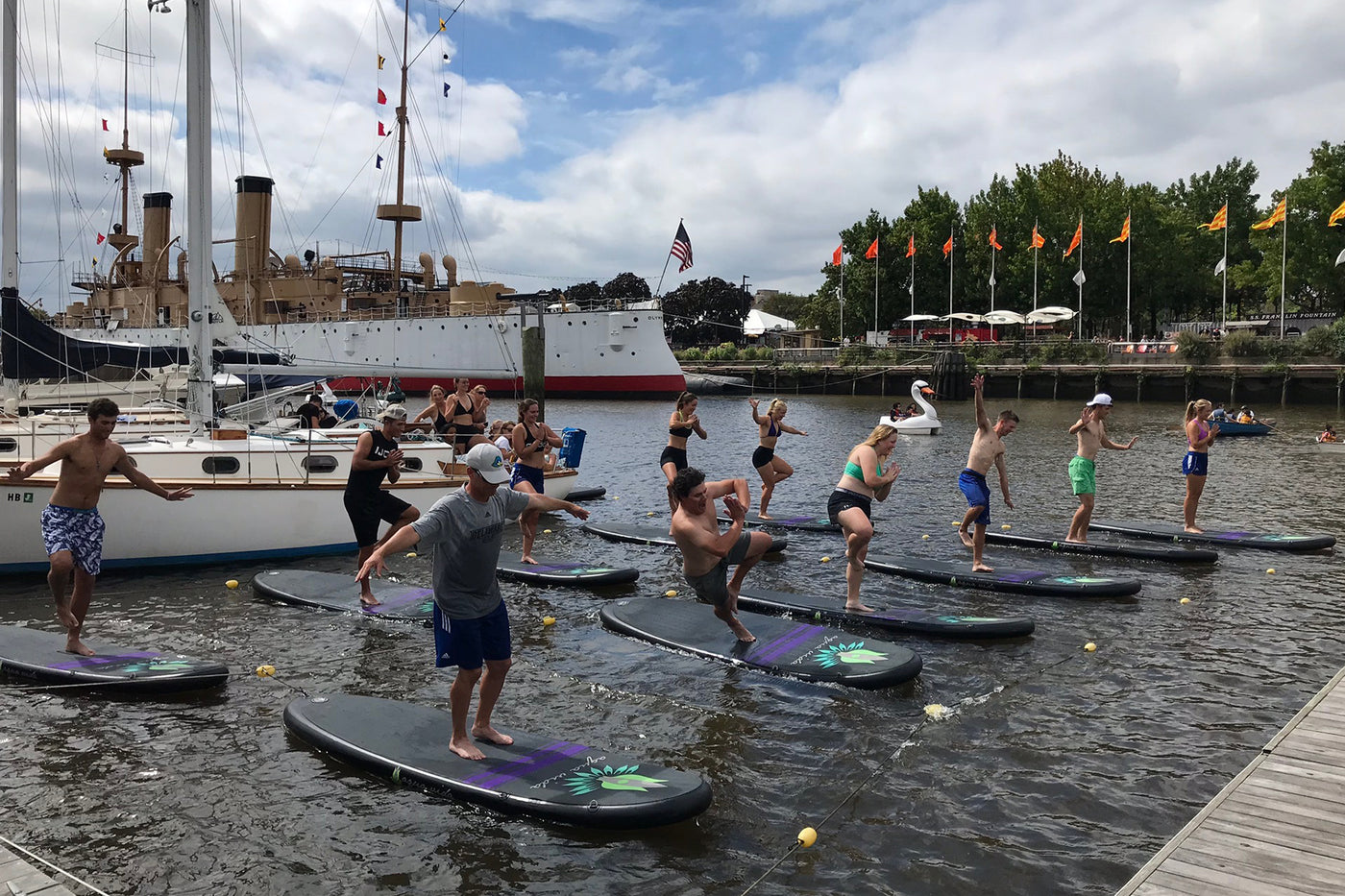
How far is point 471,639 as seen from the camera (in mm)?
6316

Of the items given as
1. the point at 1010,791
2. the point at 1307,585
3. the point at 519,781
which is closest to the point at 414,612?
the point at 519,781

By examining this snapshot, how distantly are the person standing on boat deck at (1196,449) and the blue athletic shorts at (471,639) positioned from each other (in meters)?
11.8

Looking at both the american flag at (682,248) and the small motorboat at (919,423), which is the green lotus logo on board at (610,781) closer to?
the small motorboat at (919,423)

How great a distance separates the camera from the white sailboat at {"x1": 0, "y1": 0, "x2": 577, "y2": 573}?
509 inches

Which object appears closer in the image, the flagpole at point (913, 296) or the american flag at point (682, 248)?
the american flag at point (682, 248)

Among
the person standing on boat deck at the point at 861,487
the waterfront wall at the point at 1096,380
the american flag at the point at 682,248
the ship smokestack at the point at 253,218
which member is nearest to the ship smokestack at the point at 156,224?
the ship smokestack at the point at 253,218

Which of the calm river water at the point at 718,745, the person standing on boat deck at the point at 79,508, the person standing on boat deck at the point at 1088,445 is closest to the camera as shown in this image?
the calm river water at the point at 718,745

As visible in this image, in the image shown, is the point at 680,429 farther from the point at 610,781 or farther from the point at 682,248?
the point at 682,248

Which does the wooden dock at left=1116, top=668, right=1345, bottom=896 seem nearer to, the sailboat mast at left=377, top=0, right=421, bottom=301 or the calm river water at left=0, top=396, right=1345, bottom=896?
the calm river water at left=0, top=396, right=1345, bottom=896

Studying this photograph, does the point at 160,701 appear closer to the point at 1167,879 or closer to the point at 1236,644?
the point at 1167,879

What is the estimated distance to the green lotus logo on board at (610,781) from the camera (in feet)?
20.0

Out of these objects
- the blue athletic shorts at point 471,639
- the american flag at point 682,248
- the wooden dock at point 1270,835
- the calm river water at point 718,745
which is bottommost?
the calm river water at point 718,745

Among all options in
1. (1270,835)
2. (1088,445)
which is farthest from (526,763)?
(1088,445)

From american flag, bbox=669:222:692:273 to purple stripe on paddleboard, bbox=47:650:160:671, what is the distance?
121ft
